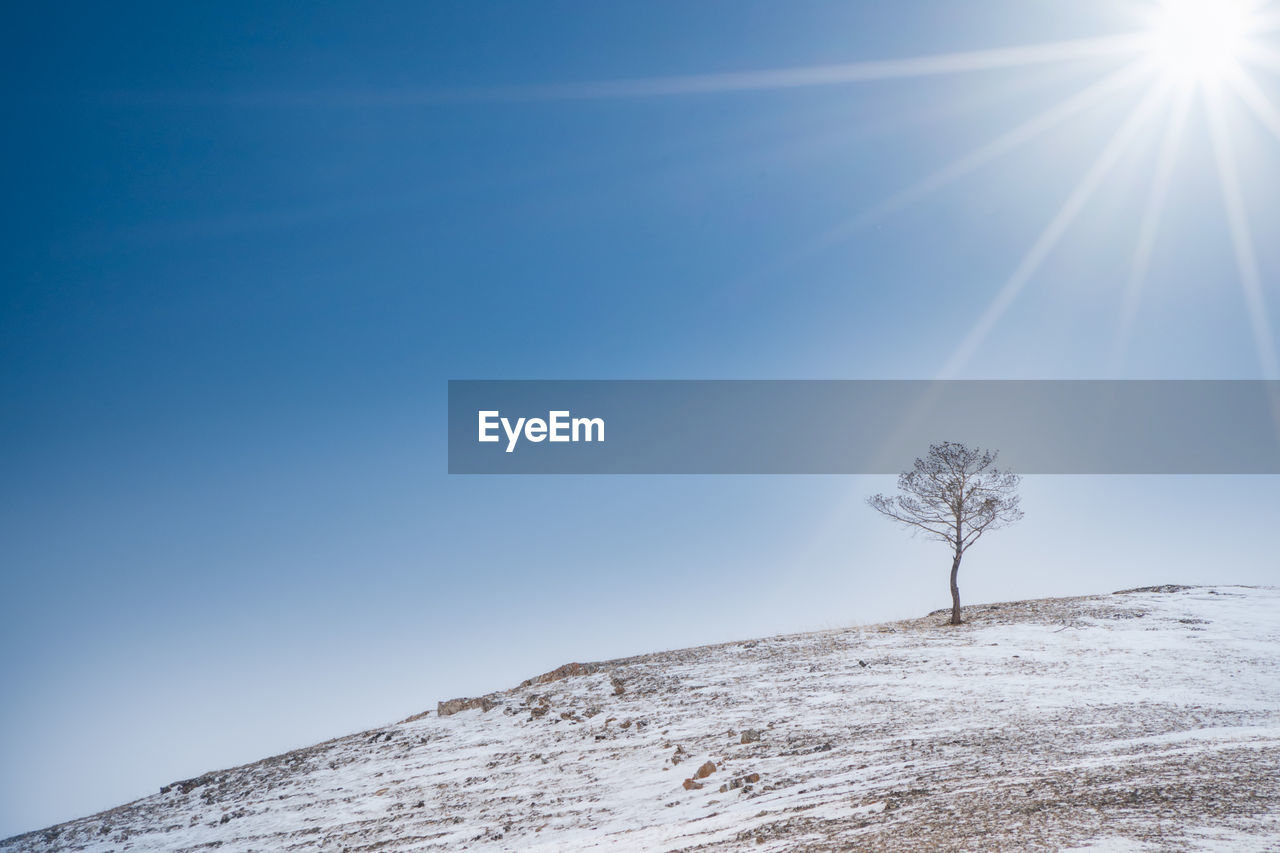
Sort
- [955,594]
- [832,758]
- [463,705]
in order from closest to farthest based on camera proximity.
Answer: [832,758]
[463,705]
[955,594]

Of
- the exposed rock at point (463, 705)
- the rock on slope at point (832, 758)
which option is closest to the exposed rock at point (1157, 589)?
the rock on slope at point (832, 758)

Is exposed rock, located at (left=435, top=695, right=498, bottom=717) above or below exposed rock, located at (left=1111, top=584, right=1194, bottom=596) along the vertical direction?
below

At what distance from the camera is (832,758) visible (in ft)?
44.3

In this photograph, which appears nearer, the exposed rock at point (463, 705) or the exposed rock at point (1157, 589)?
the exposed rock at point (463, 705)

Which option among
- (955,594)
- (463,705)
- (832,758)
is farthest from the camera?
(955,594)

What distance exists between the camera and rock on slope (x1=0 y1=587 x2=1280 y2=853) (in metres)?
8.72

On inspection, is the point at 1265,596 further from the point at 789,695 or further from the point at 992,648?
the point at 789,695

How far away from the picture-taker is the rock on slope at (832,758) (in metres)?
8.72

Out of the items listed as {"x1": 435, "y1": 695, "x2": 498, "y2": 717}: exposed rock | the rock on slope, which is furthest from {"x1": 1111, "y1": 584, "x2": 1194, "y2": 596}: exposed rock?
{"x1": 435, "y1": 695, "x2": 498, "y2": 717}: exposed rock

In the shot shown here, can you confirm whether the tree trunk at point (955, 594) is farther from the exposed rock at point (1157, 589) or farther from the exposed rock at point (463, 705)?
the exposed rock at point (463, 705)

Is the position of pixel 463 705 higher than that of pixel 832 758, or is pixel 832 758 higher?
pixel 832 758

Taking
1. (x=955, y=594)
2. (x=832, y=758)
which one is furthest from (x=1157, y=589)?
(x=832, y=758)

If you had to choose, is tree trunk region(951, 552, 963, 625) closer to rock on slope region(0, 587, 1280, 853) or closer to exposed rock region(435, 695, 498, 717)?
rock on slope region(0, 587, 1280, 853)

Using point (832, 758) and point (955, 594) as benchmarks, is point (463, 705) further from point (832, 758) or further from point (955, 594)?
point (955, 594)
